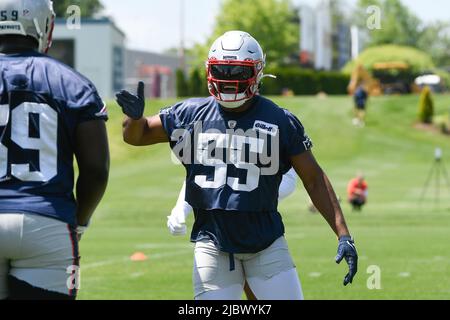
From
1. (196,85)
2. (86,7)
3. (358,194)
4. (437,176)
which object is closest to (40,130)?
(358,194)

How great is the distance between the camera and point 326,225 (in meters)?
20.1

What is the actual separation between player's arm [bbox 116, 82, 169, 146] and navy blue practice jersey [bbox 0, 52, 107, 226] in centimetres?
113

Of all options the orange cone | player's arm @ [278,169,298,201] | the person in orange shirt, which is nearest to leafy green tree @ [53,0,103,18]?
the person in orange shirt

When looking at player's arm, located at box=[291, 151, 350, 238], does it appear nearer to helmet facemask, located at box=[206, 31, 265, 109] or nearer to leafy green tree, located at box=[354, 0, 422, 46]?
helmet facemask, located at box=[206, 31, 265, 109]

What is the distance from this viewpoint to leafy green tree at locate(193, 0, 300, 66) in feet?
253

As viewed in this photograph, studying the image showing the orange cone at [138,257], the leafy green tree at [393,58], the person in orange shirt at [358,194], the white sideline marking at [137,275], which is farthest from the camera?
the leafy green tree at [393,58]

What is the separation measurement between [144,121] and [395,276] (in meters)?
6.22

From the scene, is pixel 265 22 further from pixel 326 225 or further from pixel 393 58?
pixel 326 225

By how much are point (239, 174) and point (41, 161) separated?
4.94 feet

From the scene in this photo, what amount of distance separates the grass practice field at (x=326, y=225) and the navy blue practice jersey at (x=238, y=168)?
4274mm

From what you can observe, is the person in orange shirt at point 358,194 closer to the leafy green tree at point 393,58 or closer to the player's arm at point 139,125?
the player's arm at point 139,125

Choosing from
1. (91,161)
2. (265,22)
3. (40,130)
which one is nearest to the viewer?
(40,130)

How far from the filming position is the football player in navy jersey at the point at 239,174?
556 cm

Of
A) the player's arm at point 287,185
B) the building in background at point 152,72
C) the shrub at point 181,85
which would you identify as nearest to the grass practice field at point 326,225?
the player's arm at point 287,185
